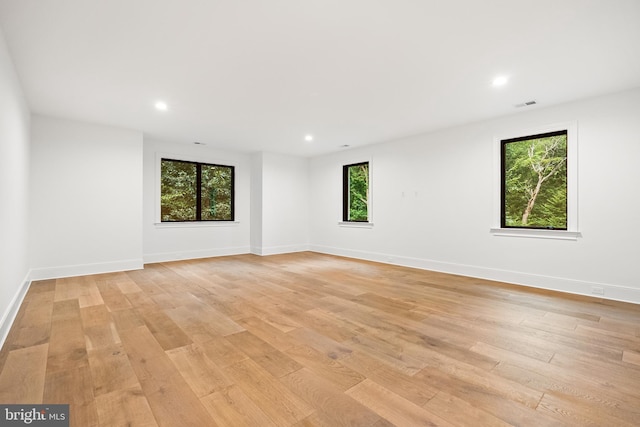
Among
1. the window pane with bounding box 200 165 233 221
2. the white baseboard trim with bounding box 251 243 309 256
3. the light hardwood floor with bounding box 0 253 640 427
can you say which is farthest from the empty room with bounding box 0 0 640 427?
the white baseboard trim with bounding box 251 243 309 256

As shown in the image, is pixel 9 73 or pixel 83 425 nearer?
pixel 83 425

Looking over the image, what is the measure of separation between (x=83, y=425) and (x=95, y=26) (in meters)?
2.74

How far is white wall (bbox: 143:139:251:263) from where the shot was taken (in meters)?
5.93

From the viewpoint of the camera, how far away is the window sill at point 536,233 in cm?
388

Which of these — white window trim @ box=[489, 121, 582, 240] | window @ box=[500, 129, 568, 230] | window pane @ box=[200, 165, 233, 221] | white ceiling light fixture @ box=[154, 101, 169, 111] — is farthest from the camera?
window pane @ box=[200, 165, 233, 221]

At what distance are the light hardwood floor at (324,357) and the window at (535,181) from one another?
44.5 inches

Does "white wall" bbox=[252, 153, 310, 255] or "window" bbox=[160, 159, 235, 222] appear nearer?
"window" bbox=[160, 159, 235, 222]

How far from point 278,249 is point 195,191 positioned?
2349 millimetres

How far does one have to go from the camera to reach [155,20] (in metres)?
2.26

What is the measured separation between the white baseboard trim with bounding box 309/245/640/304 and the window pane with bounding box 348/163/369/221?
1067 millimetres

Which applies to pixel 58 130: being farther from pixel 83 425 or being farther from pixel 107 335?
pixel 83 425

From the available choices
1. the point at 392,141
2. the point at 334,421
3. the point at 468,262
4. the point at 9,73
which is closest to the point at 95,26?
the point at 9,73

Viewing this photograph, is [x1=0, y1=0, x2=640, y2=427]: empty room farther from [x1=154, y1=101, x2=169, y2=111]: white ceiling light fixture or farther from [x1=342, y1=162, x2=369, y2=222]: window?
[x1=342, y1=162, x2=369, y2=222]: window

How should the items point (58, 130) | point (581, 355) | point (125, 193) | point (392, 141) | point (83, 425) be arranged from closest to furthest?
point (83, 425) → point (581, 355) → point (58, 130) → point (125, 193) → point (392, 141)
